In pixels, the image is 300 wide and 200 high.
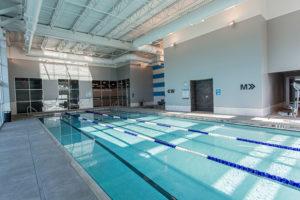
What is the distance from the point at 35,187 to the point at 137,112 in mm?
9123

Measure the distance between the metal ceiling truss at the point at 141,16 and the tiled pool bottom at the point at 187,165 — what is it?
4985 millimetres

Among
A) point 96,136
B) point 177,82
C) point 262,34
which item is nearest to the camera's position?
point 96,136

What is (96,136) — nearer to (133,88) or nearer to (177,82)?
(177,82)

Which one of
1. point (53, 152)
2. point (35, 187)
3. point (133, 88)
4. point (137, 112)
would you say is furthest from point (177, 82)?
point (35, 187)

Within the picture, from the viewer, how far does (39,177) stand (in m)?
2.52

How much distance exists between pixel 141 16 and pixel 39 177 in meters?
7.37

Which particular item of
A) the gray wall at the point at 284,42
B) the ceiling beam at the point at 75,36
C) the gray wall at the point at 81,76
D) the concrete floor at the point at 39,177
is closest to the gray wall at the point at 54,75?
the gray wall at the point at 81,76

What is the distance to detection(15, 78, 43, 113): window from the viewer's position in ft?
40.9

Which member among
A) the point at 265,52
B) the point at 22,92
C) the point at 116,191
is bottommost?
the point at 116,191

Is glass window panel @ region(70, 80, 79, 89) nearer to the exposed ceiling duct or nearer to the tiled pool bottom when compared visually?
the exposed ceiling duct

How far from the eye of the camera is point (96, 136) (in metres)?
6.09

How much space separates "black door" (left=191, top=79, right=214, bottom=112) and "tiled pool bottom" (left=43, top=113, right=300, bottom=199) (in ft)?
12.3

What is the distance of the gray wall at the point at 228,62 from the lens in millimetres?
7227

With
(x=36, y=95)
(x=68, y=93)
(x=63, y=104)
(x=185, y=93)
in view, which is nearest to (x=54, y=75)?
(x=68, y=93)
